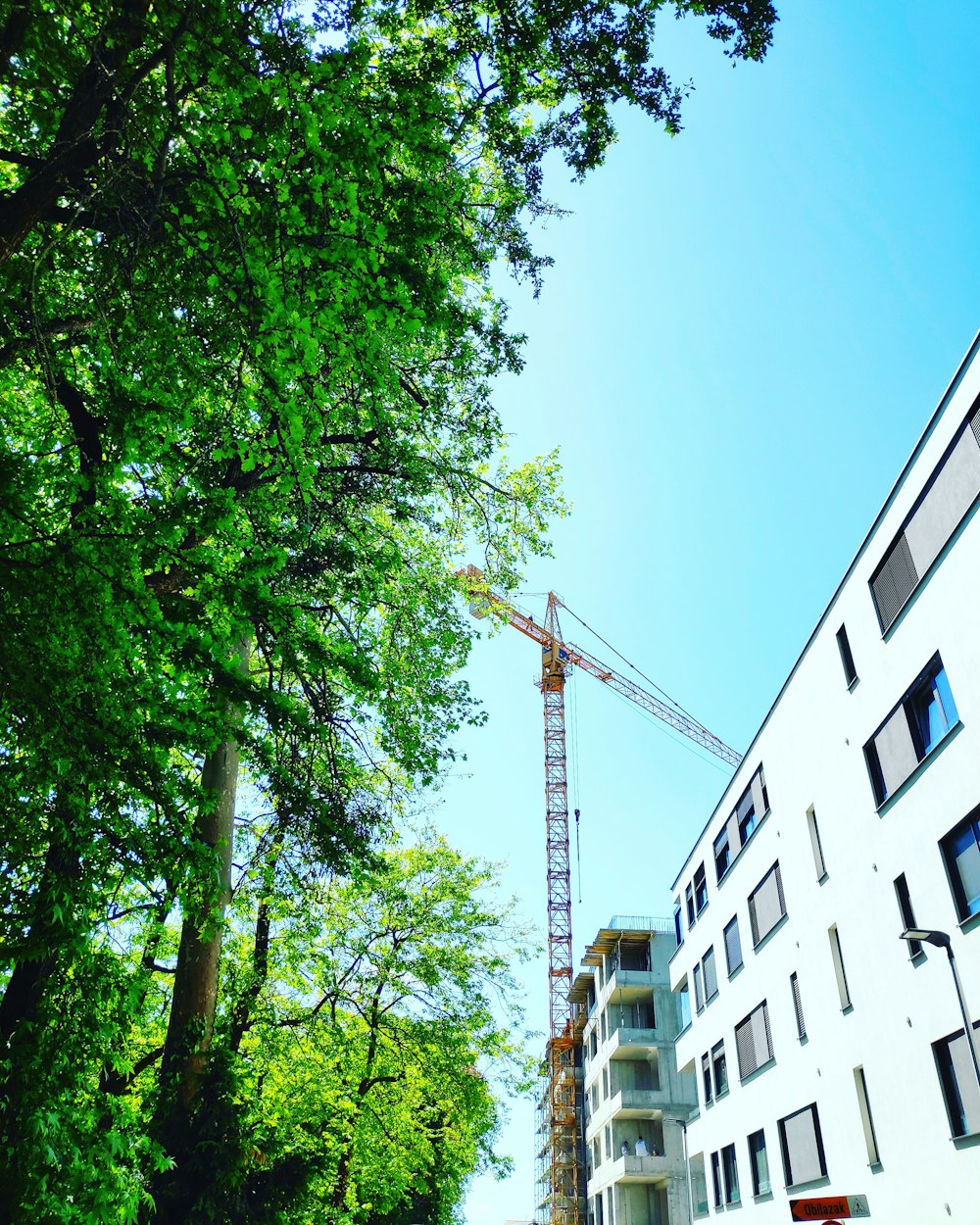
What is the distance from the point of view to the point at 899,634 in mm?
15602

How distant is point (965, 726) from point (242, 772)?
13167mm

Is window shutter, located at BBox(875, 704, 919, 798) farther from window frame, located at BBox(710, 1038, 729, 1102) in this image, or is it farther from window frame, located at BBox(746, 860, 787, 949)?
window frame, located at BBox(710, 1038, 729, 1102)

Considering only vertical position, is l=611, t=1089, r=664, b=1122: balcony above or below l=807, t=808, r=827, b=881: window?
below

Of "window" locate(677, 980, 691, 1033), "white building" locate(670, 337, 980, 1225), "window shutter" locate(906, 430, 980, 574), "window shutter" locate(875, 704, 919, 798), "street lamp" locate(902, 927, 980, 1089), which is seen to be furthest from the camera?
"window" locate(677, 980, 691, 1033)

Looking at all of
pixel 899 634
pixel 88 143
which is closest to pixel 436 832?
pixel 899 634

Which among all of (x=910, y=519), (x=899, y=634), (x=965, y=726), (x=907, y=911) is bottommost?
(x=907, y=911)

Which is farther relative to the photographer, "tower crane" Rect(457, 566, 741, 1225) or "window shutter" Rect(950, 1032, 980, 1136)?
"tower crane" Rect(457, 566, 741, 1225)

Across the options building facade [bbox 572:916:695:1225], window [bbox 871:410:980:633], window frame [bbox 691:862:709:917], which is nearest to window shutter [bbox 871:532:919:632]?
window [bbox 871:410:980:633]

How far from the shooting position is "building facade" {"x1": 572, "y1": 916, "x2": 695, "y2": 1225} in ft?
126

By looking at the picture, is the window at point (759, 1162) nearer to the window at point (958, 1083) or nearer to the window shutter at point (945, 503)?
the window at point (958, 1083)

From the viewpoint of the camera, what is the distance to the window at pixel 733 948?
2511 cm

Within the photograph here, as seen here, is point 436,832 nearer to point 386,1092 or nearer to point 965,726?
point 386,1092

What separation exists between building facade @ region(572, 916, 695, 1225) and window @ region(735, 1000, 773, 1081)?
15585 millimetres

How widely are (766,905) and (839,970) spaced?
16.1ft
